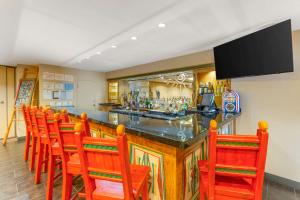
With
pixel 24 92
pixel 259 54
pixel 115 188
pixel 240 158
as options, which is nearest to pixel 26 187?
pixel 115 188

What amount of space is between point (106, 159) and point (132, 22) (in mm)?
1866

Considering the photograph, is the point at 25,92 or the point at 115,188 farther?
the point at 25,92

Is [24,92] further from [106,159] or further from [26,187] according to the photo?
[106,159]

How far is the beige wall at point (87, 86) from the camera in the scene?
18.2ft

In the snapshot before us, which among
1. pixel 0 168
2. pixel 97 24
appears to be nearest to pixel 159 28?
pixel 97 24

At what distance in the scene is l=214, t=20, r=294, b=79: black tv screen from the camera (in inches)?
72.4

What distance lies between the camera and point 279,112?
8.22 feet

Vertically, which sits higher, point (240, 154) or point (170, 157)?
point (240, 154)

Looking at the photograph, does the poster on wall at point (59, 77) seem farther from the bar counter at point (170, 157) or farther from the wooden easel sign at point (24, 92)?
the bar counter at point (170, 157)

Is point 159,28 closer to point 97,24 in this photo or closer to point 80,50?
point 97,24

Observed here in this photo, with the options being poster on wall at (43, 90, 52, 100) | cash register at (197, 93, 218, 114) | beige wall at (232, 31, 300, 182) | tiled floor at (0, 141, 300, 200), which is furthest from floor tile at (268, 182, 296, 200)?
poster on wall at (43, 90, 52, 100)

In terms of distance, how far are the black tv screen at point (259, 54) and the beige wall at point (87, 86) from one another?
466 cm

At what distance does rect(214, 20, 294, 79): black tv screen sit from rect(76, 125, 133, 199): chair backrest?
2.09 metres

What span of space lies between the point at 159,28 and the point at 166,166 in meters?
1.91
